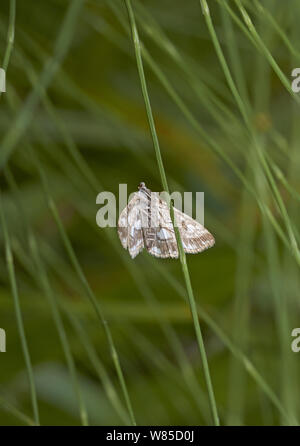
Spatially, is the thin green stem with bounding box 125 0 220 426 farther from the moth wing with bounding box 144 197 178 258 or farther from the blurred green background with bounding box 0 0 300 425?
the blurred green background with bounding box 0 0 300 425

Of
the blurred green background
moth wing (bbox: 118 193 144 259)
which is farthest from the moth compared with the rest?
the blurred green background

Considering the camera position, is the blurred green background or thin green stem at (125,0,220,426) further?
the blurred green background

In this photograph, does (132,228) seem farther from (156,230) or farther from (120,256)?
(120,256)

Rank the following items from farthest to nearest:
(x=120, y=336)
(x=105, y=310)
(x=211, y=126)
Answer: (x=211, y=126)
(x=120, y=336)
(x=105, y=310)

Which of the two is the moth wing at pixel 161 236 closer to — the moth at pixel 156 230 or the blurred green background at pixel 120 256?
the moth at pixel 156 230
